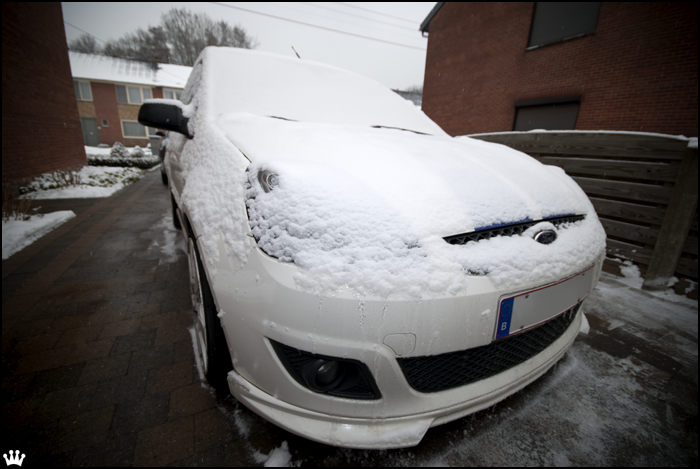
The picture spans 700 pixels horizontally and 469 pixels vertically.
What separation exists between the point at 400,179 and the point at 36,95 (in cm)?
917

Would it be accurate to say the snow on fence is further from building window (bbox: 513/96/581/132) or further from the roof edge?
the roof edge

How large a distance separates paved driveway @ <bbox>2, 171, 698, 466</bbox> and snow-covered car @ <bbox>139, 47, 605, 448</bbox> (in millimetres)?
283

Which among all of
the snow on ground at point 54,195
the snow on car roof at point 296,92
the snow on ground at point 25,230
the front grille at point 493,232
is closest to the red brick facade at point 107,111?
the snow on ground at point 54,195

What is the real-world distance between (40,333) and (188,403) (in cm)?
115

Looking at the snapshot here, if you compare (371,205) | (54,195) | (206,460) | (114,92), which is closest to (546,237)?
(371,205)

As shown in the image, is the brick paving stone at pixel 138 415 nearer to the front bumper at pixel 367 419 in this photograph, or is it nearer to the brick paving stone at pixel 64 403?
the brick paving stone at pixel 64 403

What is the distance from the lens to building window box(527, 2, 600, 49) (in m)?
6.93

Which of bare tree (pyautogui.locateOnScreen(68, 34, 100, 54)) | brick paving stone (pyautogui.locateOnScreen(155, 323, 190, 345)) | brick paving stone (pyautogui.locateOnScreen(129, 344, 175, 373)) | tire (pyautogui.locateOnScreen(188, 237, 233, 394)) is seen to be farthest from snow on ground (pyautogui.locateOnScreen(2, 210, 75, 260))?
bare tree (pyautogui.locateOnScreen(68, 34, 100, 54))

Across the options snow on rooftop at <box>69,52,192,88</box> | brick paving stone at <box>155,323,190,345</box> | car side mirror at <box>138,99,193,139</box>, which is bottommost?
brick paving stone at <box>155,323,190,345</box>

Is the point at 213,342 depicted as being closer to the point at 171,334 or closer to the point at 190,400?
the point at 190,400

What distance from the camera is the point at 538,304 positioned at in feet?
3.30

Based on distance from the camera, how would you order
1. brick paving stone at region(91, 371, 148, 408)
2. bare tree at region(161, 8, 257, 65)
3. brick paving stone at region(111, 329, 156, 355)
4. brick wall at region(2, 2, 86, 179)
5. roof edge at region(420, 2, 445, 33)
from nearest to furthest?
brick paving stone at region(91, 371, 148, 408) < brick paving stone at region(111, 329, 156, 355) < brick wall at region(2, 2, 86, 179) < roof edge at region(420, 2, 445, 33) < bare tree at region(161, 8, 257, 65)

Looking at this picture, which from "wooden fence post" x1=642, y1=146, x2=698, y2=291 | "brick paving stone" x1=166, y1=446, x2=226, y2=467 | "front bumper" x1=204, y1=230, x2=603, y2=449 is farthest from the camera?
"wooden fence post" x1=642, y1=146, x2=698, y2=291

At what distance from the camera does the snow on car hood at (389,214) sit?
33.0 inches
